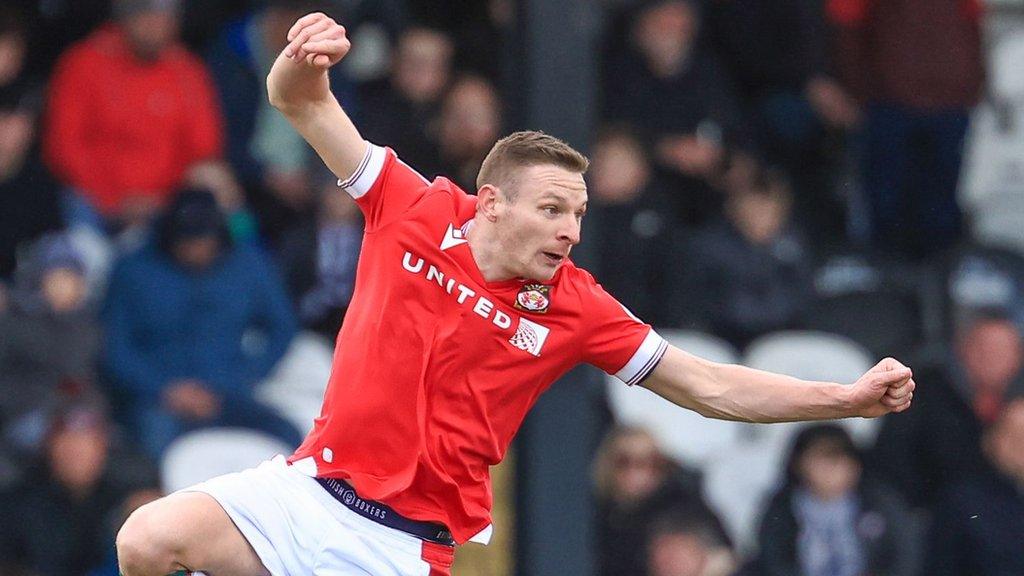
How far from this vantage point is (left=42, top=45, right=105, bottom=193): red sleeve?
910 centimetres

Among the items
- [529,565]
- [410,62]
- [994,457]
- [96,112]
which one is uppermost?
[410,62]

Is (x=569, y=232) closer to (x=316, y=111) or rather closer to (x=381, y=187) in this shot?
(x=381, y=187)

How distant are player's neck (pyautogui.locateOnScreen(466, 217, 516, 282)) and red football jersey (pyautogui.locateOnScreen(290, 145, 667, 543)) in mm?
22

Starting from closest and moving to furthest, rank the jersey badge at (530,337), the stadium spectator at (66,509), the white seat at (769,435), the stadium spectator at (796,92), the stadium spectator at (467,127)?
the jersey badge at (530,337)
the stadium spectator at (66,509)
the white seat at (769,435)
the stadium spectator at (467,127)
the stadium spectator at (796,92)

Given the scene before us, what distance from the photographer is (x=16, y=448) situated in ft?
28.9

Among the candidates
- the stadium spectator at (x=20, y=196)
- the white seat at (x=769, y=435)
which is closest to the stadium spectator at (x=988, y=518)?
the white seat at (x=769, y=435)

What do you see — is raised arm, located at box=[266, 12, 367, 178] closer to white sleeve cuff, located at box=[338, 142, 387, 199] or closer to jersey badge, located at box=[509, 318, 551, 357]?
white sleeve cuff, located at box=[338, 142, 387, 199]

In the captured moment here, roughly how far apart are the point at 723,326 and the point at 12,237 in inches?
137

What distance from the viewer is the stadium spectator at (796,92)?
10.3m

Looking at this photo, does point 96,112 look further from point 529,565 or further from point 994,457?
point 994,457

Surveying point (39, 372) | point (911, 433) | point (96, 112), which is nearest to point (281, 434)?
point (39, 372)

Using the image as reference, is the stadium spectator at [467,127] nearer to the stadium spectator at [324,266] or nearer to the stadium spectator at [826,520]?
the stadium spectator at [324,266]

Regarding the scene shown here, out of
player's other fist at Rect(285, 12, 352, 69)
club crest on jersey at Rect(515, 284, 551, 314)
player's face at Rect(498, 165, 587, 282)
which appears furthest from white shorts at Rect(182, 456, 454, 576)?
player's other fist at Rect(285, 12, 352, 69)

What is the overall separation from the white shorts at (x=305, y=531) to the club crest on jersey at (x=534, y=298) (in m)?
0.73
